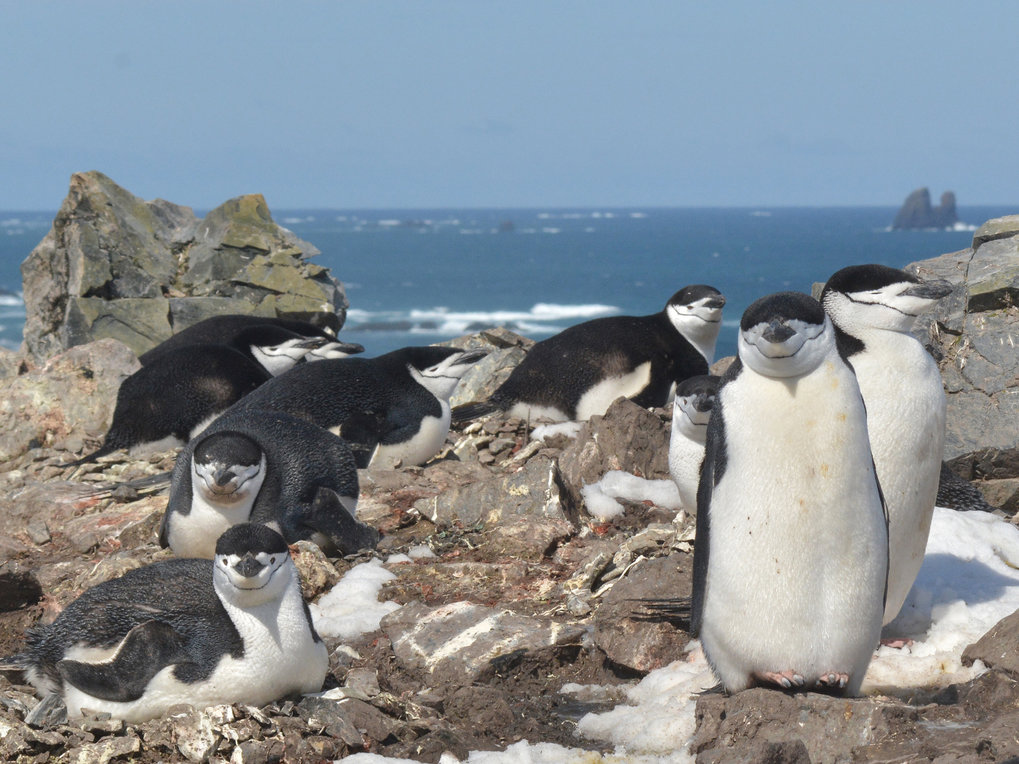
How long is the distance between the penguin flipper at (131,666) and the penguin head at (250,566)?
276 millimetres

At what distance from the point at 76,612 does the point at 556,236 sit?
16601 centimetres

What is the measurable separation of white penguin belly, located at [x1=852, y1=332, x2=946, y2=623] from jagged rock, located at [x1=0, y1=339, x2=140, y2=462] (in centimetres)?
719

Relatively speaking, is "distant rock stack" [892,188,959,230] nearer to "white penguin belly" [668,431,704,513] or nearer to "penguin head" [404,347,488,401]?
"penguin head" [404,347,488,401]

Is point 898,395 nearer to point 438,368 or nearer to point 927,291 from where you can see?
point 927,291

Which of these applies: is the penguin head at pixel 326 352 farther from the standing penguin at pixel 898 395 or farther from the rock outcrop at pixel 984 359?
the standing penguin at pixel 898 395

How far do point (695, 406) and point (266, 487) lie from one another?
2.27 metres

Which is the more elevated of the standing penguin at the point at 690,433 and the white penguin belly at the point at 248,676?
the standing penguin at the point at 690,433

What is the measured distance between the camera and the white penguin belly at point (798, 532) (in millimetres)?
3916

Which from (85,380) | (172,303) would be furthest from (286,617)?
(172,303)

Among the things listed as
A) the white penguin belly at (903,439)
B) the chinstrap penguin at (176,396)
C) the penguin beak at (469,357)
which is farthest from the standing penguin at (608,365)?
the white penguin belly at (903,439)

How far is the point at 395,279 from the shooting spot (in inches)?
3425

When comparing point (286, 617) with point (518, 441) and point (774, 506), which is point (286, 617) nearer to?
point (774, 506)

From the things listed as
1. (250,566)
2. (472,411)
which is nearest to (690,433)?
(250,566)

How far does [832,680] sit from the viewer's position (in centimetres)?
409
